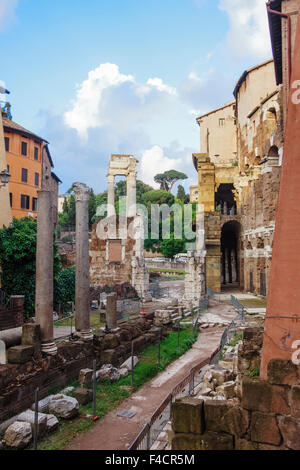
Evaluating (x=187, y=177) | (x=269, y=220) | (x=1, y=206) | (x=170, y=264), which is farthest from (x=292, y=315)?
(x=187, y=177)

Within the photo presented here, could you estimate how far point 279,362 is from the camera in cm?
503

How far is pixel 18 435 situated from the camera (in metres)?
6.77

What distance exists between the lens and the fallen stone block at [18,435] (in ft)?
22.0

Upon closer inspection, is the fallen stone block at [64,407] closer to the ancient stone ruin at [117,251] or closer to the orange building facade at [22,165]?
the ancient stone ruin at [117,251]

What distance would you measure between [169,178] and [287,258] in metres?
86.0

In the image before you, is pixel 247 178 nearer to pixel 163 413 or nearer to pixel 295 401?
pixel 163 413

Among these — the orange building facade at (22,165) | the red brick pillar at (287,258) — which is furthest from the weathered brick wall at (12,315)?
the orange building facade at (22,165)

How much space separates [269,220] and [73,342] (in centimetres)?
1402

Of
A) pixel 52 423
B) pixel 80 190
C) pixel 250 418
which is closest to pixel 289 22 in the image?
pixel 80 190

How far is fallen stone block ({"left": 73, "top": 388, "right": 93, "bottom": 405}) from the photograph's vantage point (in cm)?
895

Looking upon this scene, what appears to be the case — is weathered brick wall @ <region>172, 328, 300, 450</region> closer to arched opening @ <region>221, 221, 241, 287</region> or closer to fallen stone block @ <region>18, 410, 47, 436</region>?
fallen stone block @ <region>18, 410, 47, 436</region>

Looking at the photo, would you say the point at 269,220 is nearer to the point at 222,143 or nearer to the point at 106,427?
the point at 106,427

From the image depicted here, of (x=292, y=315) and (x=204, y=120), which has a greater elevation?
(x=204, y=120)

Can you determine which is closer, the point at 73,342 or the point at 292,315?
the point at 292,315
